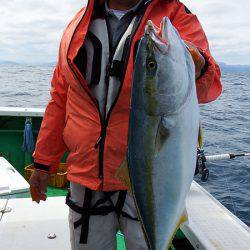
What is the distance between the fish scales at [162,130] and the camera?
169 centimetres

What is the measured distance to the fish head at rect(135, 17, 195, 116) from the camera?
1672 mm

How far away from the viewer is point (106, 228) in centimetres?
268

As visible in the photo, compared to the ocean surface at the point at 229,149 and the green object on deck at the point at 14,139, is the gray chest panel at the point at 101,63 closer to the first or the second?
the green object on deck at the point at 14,139

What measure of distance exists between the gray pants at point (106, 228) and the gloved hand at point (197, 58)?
991 millimetres

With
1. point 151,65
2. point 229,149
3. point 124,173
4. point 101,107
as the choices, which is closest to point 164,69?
point 151,65

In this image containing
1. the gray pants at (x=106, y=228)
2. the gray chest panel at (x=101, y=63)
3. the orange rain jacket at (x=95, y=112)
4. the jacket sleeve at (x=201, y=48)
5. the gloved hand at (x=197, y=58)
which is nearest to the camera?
the gloved hand at (x=197, y=58)

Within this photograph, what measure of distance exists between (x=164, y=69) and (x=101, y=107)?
36.0 inches

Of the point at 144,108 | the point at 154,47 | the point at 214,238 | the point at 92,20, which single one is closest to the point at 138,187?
the point at 144,108

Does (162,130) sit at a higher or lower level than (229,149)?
higher

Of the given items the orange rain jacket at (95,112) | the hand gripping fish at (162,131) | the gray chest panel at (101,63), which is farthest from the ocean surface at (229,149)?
the hand gripping fish at (162,131)

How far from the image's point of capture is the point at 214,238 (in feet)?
11.3

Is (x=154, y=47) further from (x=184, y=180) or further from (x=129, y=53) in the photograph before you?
(x=129, y=53)

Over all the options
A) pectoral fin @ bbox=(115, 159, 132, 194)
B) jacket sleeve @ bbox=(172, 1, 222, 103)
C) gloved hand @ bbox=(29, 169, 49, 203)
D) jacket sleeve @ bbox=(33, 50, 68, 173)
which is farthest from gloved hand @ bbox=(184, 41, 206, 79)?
gloved hand @ bbox=(29, 169, 49, 203)

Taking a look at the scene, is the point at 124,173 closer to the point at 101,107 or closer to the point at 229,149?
the point at 101,107
